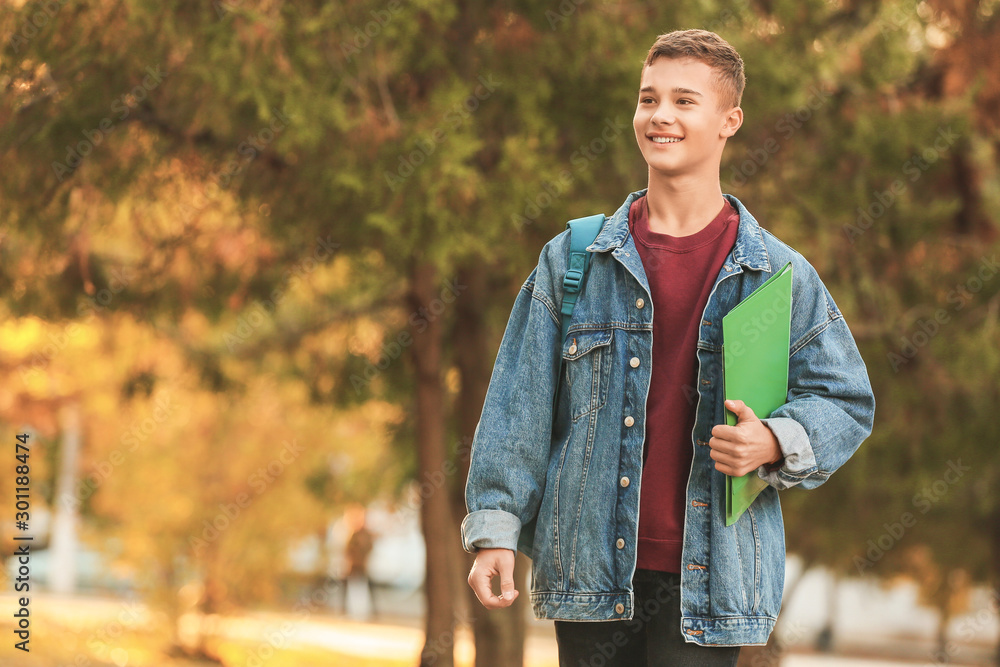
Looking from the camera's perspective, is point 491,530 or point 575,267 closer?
point 491,530

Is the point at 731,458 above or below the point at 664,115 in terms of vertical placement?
below

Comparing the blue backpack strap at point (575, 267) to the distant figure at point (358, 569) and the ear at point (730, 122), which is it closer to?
the ear at point (730, 122)

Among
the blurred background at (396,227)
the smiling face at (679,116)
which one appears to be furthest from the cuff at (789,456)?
the blurred background at (396,227)

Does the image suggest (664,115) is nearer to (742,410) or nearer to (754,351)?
(754,351)

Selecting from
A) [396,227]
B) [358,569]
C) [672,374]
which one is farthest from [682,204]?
[358,569]

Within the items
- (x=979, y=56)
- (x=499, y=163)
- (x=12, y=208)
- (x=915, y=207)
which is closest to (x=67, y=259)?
(x=12, y=208)

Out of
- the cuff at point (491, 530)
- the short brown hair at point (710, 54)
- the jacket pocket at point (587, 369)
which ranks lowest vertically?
the cuff at point (491, 530)

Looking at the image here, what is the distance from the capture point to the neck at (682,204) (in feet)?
7.50

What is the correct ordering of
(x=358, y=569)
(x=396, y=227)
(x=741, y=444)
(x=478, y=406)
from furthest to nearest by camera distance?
1. (x=358, y=569)
2. (x=478, y=406)
3. (x=396, y=227)
4. (x=741, y=444)

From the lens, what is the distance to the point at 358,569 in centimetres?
2728

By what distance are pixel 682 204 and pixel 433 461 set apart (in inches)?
235

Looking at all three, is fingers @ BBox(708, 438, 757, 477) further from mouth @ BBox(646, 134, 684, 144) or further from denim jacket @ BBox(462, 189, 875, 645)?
mouth @ BBox(646, 134, 684, 144)

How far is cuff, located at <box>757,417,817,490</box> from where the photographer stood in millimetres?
2043

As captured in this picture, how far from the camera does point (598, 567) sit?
83.4 inches
